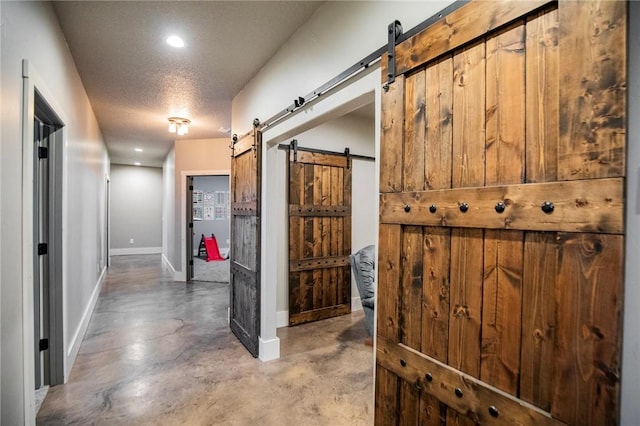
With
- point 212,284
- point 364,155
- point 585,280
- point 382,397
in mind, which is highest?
point 364,155

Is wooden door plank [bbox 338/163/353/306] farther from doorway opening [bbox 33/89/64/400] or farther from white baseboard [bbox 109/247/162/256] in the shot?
white baseboard [bbox 109/247/162/256]

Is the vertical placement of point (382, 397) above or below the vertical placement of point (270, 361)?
above

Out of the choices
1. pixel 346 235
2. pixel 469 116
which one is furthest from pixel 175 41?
pixel 346 235

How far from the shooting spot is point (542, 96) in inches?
36.2

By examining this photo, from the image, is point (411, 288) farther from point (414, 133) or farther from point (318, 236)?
point (318, 236)

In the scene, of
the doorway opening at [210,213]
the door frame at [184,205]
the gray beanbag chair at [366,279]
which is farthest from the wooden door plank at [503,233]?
the doorway opening at [210,213]

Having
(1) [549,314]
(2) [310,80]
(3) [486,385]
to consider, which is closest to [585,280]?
(1) [549,314]

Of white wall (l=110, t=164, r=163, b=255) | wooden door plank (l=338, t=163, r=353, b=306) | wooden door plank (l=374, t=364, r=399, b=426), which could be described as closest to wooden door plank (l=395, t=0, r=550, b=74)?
wooden door plank (l=374, t=364, r=399, b=426)

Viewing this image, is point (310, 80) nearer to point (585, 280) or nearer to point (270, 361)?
point (585, 280)

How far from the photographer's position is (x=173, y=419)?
2045 millimetres

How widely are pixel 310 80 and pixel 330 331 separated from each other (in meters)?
2.64

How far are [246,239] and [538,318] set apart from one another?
258 cm

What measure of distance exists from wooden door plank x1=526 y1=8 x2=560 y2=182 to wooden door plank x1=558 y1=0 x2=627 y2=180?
1.0 inches

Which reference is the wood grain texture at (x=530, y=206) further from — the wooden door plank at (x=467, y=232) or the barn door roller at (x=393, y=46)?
the barn door roller at (x=393, y=46)
